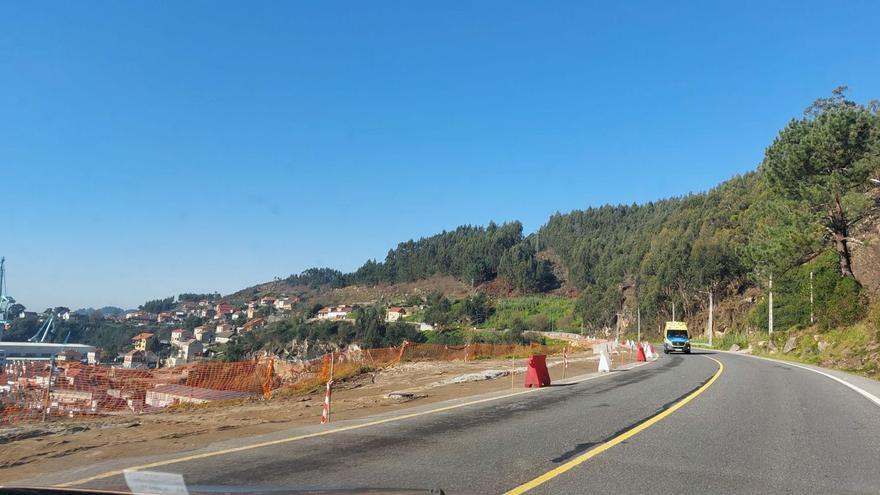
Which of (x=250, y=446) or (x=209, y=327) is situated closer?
(x=250, y=446)

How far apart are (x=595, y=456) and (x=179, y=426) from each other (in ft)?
30.0

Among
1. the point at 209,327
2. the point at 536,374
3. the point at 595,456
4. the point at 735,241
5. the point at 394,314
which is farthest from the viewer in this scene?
the point at 209,327

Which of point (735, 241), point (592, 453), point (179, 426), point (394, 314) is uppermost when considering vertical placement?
point (735, 241)

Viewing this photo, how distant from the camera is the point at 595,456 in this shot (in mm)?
7500

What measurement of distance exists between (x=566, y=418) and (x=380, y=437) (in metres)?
3.62

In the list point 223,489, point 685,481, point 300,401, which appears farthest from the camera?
point 300,401

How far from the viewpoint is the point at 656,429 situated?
948 centimetres

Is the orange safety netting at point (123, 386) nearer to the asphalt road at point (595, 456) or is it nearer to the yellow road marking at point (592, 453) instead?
the asphalt road at point (595, 456)

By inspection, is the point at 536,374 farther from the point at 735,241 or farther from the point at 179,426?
the point at 735,241

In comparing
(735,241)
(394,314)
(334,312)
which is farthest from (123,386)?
(334,312)

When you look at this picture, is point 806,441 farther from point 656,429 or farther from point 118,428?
point 118,428

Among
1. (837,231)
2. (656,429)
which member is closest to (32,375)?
(656,429)

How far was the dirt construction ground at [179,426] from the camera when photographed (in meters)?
8.55

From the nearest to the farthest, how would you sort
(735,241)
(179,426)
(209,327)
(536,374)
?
(179,426) → (536,374) → (735,241) → (209,327)
